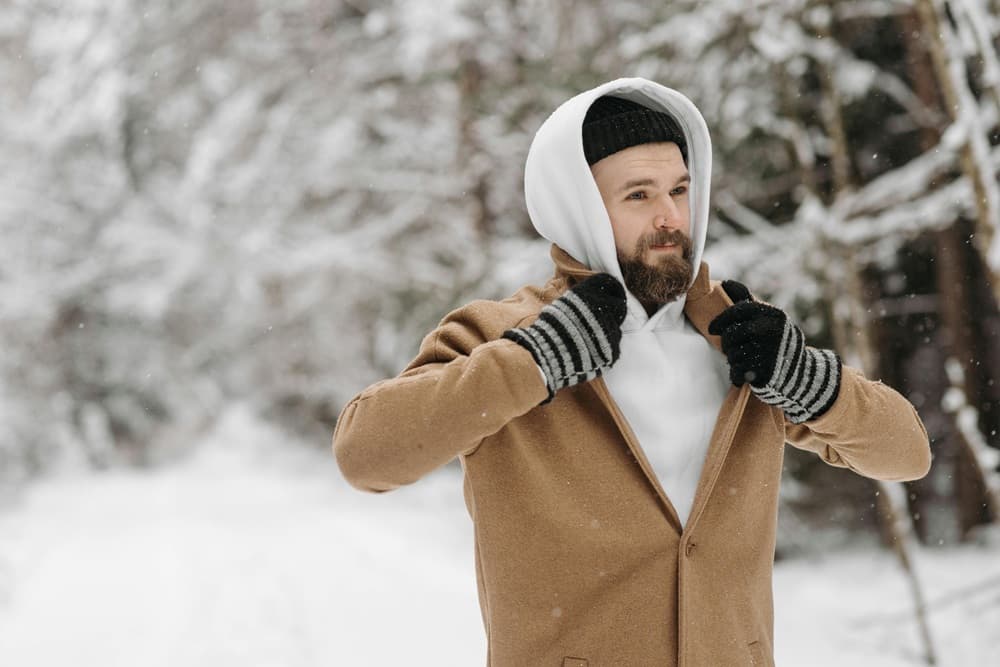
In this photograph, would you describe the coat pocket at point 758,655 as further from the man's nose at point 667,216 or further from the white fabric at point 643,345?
the man's nose at point 667,216

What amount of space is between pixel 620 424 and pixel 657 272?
404 millimetres

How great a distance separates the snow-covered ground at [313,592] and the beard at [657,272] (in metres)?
4.24

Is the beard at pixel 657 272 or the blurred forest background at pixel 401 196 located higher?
the blurred forest background at pixel 401 196

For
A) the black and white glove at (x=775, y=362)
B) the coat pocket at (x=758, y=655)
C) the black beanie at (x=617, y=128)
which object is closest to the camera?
the black and white glove at (x=775, y=362)

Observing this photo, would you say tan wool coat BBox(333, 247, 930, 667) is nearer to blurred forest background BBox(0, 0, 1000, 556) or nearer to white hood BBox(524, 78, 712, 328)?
white hood BBox(524, 78, 712, 328)

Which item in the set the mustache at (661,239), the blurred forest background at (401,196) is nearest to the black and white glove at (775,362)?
the mustache at (661,239)

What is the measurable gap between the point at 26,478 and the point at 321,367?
5585mm

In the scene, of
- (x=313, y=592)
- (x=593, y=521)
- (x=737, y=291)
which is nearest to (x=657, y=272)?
(x=737, y=291)

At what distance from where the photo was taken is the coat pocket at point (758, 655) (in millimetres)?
2113

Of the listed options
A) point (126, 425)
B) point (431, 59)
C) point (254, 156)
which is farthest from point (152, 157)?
point (431, 59)

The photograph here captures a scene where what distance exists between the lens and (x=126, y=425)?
1933cm

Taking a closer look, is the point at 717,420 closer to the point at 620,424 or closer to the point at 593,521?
the point at 620,424

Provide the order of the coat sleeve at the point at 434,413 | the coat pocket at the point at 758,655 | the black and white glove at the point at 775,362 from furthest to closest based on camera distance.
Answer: the coat pocket at the point at 758,655
the black and white glove at the point at 775,362
the coat sleeve at the point at 434,413

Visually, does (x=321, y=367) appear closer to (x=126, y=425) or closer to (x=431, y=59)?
(x=126, y=425)
